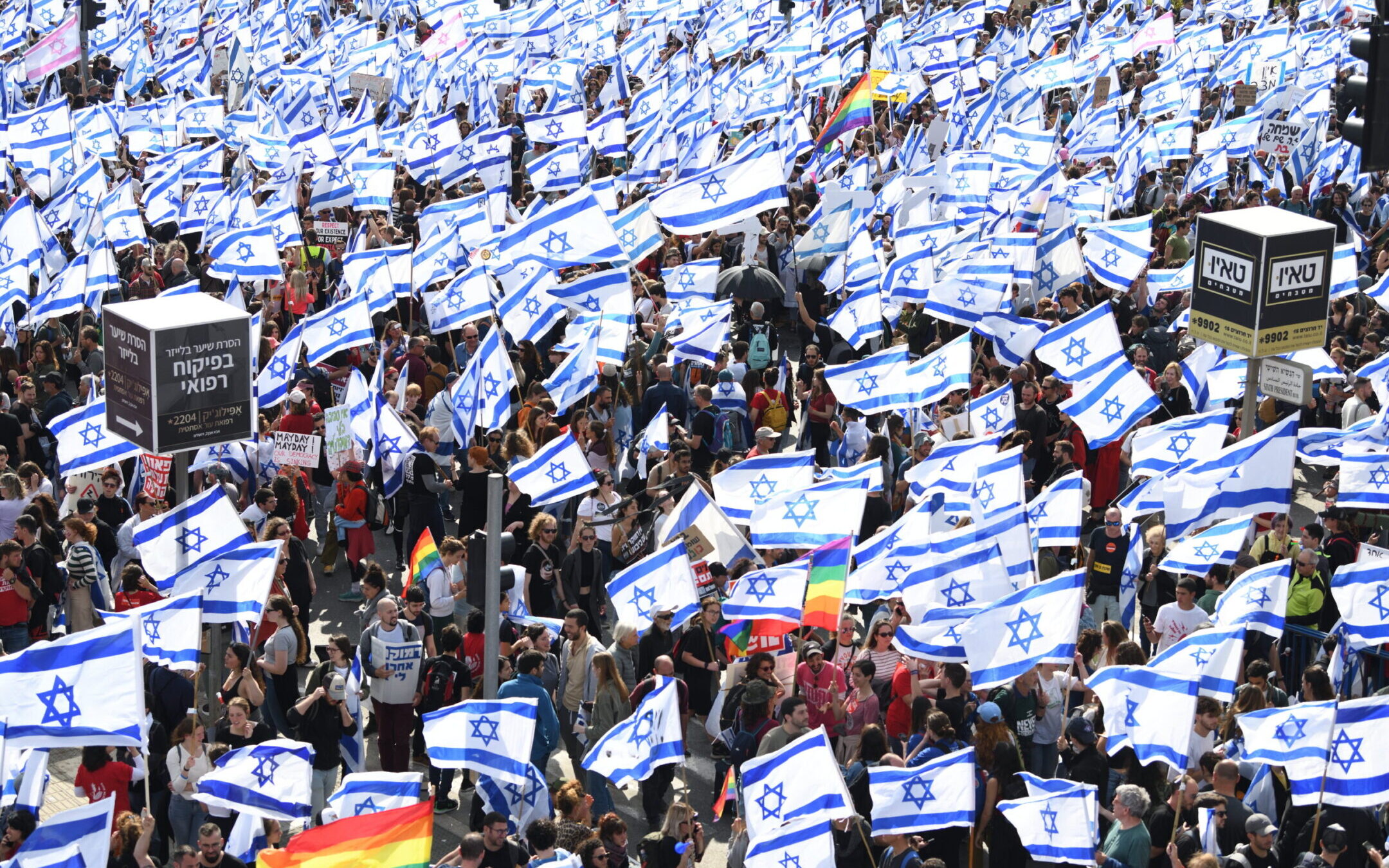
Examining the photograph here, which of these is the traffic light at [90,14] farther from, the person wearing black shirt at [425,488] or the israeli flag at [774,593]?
the israeli flag at [774,593]

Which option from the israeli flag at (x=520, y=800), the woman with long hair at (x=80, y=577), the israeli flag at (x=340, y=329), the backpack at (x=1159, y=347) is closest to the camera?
the israeli flag at (x=520, y=800)

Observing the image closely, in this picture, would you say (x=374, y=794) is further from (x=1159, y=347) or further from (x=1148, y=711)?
(x=1159, y=347)

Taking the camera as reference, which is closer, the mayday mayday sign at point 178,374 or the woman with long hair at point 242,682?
the woman with long hair at point 242,682

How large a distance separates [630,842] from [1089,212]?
1344cm

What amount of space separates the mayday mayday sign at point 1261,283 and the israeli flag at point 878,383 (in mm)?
2832

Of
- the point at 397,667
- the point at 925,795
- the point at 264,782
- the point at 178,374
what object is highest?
the point at 178,374

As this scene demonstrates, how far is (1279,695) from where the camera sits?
1340cm

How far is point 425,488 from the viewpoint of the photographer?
18031mm

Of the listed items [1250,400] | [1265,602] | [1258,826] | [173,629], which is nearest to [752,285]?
[1250,400]

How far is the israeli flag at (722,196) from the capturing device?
23.7m

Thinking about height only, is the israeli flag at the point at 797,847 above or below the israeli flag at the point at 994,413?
above

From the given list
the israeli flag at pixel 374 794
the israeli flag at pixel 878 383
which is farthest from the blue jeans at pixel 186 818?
the israeli flag at pixel 878 383

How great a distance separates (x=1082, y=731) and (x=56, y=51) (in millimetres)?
25471

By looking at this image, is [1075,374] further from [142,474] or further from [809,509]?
[142,474]
